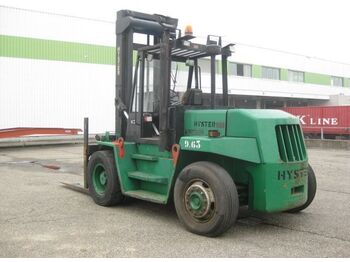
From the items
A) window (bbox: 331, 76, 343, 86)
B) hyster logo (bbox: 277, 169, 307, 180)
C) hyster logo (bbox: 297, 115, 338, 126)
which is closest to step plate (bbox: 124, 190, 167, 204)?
hyster logo (bbox: 277, 169, 307, 180)

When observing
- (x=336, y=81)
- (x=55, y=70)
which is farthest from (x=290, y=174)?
(x=336, y=81)

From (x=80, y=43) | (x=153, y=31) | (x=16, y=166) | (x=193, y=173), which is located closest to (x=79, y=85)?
(x=80, y=43)

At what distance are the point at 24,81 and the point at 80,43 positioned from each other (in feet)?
13.8

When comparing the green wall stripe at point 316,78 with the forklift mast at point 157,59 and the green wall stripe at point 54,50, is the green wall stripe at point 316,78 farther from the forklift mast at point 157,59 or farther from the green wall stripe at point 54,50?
the forklift mast at point 157,59

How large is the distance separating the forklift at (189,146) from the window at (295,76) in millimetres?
36289

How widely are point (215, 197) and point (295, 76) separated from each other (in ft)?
131

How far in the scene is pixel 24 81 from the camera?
82.0ft

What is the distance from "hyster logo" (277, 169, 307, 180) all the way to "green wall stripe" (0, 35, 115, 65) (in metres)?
21.7

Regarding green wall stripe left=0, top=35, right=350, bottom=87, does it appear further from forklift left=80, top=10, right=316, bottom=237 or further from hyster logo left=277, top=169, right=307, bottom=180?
hyster logo left=277, top=169, right=307, bottom=180

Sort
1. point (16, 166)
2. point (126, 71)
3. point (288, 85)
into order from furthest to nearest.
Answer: point (288, 85) < point (16, 166) < point (126, 71)

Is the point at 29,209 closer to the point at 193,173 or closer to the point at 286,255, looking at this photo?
the point at 193,173

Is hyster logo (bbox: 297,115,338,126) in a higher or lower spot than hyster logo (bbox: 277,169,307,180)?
higher

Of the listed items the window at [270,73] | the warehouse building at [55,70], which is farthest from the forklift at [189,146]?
the window at [270,73]

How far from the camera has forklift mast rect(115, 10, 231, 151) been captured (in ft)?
21.7
